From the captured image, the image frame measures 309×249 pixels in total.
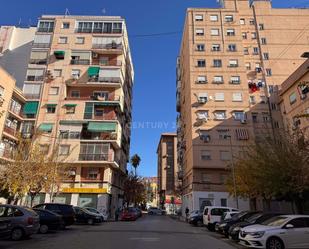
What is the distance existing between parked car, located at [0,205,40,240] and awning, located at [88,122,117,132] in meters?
26.3

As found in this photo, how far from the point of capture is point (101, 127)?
39094 millimetres

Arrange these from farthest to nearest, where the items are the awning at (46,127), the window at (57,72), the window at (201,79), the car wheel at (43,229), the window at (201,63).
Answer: the window at (201,63) < the window at (201,79) < the window at (57,72) < the awning at (46,127) < the car wheel at (43,229)

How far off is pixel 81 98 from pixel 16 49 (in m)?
14.3

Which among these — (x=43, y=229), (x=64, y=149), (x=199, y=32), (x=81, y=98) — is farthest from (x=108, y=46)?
(x=43, y=229)

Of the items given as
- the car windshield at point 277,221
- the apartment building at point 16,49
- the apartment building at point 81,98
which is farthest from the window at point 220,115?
the car windshield at point 277,221

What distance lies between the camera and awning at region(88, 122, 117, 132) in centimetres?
3894

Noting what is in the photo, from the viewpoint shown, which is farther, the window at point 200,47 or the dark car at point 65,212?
the window at point 200,47

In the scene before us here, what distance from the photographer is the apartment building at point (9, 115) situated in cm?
3161

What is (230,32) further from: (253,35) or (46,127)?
(46,127)

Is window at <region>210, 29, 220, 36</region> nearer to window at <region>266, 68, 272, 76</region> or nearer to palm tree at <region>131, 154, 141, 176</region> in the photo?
window at <region>266, 68, 272, 76</region>

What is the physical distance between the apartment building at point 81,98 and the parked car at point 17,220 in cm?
2325

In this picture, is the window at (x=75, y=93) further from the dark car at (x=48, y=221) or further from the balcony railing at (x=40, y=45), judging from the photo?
the dark car at (x=48, y=221)

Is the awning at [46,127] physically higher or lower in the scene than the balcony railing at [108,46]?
lower

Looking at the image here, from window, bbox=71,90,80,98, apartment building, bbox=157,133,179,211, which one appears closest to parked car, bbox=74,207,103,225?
window, bbox=71,90,80,98
